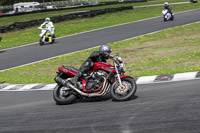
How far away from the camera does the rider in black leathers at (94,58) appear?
27.7 feet

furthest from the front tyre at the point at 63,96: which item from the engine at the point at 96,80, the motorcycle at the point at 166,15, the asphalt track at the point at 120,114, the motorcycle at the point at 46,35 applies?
the motorcycle at the point at 166,15

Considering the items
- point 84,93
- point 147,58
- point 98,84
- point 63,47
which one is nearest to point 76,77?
point 84,93

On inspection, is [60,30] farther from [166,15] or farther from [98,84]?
[98,84]

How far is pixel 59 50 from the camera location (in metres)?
21.0

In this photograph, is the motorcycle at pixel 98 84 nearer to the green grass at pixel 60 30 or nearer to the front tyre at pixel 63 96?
the front tyre at pixel 63 96

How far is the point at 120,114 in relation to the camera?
6.95 m

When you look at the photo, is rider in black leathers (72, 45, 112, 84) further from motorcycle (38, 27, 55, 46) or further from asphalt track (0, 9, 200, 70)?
motorcycle (38, 27, 55, 46)

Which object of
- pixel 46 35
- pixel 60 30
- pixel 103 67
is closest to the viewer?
pixel 103 67

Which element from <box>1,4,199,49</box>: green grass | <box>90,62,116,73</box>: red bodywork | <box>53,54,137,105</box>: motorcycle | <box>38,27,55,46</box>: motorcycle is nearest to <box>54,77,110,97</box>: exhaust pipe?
<box>53,54,137,105</box>: motorcycle

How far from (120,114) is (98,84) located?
5.65ft

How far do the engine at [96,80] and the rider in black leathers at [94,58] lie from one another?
214 mm

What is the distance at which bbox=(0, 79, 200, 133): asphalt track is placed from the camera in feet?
19.7

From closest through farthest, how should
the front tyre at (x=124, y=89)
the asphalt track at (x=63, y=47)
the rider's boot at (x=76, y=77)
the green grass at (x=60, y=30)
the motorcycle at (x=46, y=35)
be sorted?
the front tyre at (x=124, y=89), the rider's boot at (x=76, y=77), the asphalt track at (x=63, y=47), the motorcycle at (x=46, y=35), the green grass at (x=60, y=30)

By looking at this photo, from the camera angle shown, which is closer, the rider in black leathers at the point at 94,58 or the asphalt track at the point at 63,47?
the rider in black leathers at the point at 94,58
